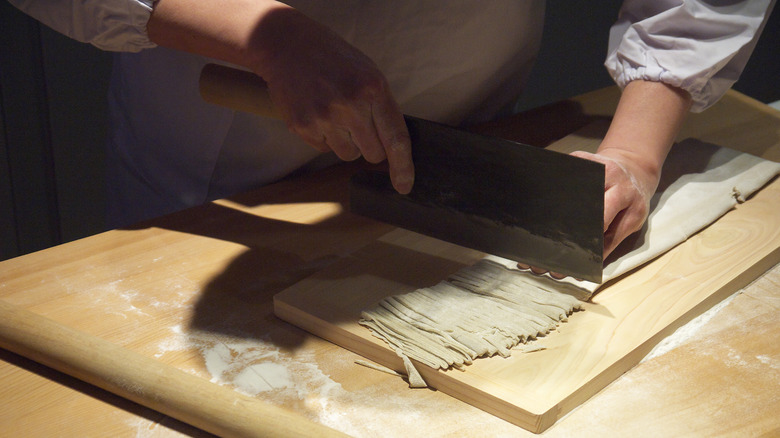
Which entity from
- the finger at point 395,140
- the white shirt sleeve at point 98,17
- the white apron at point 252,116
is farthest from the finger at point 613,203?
the white shirt sleeve at point 98,17

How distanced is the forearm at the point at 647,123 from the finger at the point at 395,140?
15.9 inches

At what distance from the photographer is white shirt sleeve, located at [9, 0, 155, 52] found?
1057 millimetres

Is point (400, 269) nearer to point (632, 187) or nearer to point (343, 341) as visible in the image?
point (343, 341)

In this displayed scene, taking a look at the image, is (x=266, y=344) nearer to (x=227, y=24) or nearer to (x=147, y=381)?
(x=147, y=381)

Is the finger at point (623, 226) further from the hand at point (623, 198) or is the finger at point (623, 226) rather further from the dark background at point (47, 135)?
the dark background at point (47, 135)

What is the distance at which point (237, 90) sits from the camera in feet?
3.77

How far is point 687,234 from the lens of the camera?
121 centimetres

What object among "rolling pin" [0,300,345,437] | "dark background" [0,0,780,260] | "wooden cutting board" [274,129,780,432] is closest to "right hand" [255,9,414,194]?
"wooden cutting board" [274,129,780,432]

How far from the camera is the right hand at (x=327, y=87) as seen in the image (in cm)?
102

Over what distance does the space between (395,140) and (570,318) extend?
14.4 inches

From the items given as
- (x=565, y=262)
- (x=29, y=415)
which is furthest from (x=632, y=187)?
(x=29, y=415)

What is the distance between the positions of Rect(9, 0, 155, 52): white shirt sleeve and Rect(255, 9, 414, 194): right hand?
0.20 m

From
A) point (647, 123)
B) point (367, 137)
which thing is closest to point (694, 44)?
point (647, 123)

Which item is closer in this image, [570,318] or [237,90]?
[570,318]
